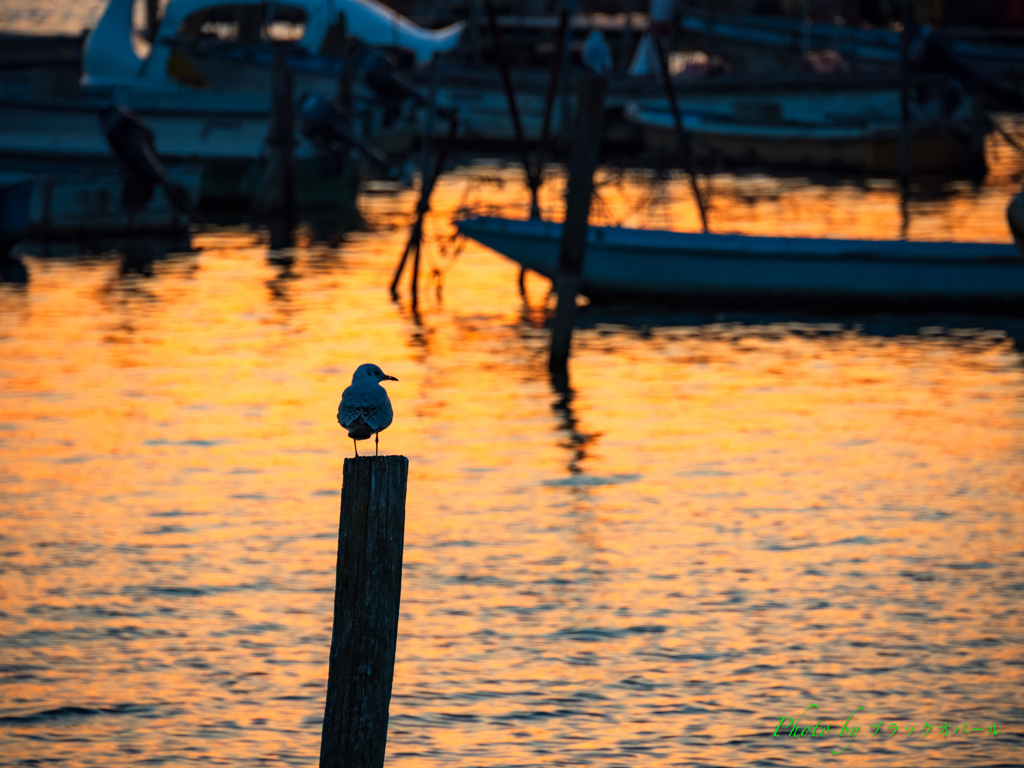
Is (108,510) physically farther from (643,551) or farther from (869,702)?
(869,702)

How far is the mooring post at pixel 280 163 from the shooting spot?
2561cm

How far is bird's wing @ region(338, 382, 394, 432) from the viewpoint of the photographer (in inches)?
247

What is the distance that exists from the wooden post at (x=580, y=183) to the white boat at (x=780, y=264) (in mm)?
4496

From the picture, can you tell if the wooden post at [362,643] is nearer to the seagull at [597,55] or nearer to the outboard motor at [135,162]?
the seagull at [597,55]

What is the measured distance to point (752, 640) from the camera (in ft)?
27.1

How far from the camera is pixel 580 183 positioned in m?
13.8

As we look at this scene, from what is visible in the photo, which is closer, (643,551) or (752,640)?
(752,640)

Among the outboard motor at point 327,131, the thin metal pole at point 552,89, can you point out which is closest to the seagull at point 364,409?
the thin metal pole at point 552,89

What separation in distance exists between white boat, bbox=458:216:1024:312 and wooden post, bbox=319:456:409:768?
1305 cm

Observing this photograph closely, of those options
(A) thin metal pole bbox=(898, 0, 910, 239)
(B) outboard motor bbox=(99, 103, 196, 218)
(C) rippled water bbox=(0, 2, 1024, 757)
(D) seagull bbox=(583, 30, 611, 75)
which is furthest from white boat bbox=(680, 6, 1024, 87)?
(C) rippled water bbox=(0, 2, 1024, 757)

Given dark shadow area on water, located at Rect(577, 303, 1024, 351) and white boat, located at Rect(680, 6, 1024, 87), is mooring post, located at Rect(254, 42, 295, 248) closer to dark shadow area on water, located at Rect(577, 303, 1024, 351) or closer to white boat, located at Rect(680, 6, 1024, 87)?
dark shadow area on water, located at Rect(577, 303, 1024, 351)

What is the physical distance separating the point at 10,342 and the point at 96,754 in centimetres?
1043

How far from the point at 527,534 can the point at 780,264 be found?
937 cm

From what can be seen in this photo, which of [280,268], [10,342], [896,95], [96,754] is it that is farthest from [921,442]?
[896,95]
